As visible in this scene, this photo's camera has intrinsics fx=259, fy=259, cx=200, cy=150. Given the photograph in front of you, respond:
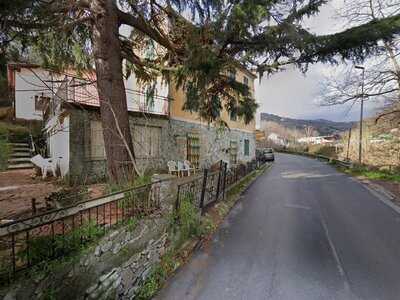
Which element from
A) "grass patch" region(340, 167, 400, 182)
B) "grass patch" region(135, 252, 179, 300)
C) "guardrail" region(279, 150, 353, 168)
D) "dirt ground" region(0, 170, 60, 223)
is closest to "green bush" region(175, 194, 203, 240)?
"grass patch" region(135, 252, 179, 300)

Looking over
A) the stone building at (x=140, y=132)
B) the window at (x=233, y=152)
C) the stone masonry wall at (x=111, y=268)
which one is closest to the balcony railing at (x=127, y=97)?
the stone building at (x=140, y=132)

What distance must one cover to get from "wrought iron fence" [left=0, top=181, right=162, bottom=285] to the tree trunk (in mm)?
1795

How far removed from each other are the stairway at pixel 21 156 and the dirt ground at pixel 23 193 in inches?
70.4

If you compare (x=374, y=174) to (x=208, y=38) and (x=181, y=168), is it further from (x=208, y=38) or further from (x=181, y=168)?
(x=208, y=38)

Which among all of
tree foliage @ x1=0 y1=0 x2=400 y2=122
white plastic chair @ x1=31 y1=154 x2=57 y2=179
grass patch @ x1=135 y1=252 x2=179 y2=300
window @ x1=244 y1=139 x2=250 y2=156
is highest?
tree foliage @ x1=0 y1=0 x2=400 y2=122

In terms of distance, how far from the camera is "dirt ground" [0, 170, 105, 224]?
14.2 feet

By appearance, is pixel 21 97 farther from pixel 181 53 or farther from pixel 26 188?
pixel 181 53

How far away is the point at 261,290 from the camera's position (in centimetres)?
398

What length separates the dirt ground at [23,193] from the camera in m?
4.32

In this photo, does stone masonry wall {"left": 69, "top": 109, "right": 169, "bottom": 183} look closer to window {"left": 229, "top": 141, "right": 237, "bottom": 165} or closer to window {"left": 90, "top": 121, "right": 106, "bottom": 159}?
window {"left": 90, "top": 121, "right": 106, "bottom": 159}

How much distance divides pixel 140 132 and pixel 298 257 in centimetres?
797

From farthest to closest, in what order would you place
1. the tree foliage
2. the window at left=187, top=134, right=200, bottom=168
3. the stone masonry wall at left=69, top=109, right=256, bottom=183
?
the window at left=187, top=134, right=200, bottom=168 < the stone masonry wall at left=69, top=109, right=256, bottom=183 < the tree foliage

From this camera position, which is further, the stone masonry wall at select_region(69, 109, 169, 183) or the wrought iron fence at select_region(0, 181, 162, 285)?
the stone masonry wall at select_region(69, 109, 169, 183)

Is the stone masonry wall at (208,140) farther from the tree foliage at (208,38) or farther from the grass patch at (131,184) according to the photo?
the grass patch at (131,184)
